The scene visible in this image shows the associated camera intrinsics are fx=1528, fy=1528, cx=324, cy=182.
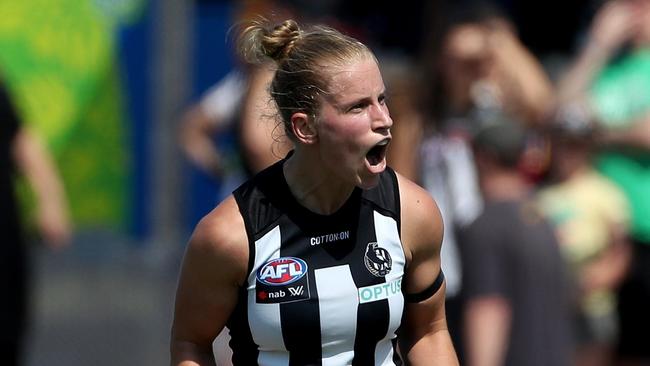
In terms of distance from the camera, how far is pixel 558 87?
27.8 feet

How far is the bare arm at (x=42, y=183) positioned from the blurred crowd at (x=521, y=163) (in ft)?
2.99

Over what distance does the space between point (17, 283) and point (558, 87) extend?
3144 mm

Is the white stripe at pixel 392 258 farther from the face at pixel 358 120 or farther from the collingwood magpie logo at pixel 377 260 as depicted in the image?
the face at pixel 358 120

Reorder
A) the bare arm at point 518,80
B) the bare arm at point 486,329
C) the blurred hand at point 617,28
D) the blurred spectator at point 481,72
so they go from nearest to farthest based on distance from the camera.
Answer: the bare arm at point 486,329 → the blurred spectator at point 481,72 → the bare arm at point 518,80 → the blurred hand at point 617,28

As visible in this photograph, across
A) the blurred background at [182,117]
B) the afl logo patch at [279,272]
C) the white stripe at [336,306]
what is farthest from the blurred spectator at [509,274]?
the afl logo patch at [279,272]

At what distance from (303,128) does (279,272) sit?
388 mm

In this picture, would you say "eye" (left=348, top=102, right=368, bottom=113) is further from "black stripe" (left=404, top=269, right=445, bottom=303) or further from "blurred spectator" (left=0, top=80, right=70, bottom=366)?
"blurred spectator" (left=0, top=80, right=70, bottom=366)

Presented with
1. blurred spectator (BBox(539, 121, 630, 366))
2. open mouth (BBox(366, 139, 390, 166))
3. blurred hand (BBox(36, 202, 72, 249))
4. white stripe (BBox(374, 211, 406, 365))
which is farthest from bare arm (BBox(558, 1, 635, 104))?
open mouth (BBox(366, 139, 390, 166))

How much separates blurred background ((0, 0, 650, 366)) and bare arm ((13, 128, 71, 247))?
130 millimetres

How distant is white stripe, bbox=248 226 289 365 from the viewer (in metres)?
4.00

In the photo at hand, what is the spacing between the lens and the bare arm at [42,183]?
301 inches

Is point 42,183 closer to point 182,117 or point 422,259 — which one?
point 182,117

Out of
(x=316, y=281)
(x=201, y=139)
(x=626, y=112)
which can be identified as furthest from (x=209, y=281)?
(x=201, y=139)

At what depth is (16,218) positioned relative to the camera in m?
7.41
